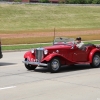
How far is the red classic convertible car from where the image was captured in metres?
12.8

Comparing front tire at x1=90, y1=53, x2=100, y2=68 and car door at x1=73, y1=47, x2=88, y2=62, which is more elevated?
car door at x1=73, y1=47, x2=88, y2=62

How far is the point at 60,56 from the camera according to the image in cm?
1297

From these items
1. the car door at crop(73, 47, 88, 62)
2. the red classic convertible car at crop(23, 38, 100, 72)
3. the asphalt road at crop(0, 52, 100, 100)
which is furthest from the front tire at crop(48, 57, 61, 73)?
the car door at crop(73, 47, 88, 62)

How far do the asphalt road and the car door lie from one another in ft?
1.37

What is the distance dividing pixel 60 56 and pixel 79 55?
1.18 meters

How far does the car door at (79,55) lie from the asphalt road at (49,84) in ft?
1.37

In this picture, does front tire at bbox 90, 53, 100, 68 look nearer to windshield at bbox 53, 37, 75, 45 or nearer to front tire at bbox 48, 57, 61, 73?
windshield at bbox 53, 37, 75, 45

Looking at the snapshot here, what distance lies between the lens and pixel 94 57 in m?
14.3

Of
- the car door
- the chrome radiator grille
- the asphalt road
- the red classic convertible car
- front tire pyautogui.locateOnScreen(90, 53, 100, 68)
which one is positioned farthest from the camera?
front tire pyautogui.locateOnScreen(90, 53, 100, 68)

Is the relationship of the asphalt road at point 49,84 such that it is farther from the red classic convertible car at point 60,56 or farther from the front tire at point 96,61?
the red classic convertible car at point 60,56

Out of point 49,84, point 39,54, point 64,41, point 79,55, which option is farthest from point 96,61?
point 49,84

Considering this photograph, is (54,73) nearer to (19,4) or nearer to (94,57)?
(94,57)

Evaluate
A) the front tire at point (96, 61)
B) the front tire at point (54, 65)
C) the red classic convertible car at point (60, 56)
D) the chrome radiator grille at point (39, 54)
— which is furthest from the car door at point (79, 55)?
the chrome radiator grille at point (39, 54)

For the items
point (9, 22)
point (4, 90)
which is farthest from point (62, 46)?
point (9, 22)
